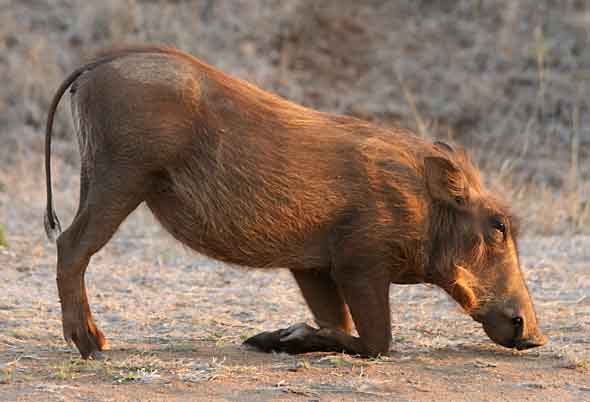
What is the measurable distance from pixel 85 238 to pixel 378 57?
31.4ft

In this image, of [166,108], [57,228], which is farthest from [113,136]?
[57,228]

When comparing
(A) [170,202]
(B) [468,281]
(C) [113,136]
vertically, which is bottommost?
(B) [468,281]

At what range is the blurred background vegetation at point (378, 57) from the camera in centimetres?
1227

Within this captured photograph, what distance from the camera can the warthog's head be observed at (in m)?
4.73

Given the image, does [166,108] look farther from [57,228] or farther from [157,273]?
[157,273]

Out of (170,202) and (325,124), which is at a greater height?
(325,124)

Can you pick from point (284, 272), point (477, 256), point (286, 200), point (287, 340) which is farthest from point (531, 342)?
point (284, 272)

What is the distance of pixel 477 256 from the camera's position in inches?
190

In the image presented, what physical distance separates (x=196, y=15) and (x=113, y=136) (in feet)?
31.6

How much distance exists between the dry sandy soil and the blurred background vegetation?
23mm

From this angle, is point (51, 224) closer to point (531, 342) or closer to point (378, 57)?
point (531, 342)

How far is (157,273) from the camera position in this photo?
680 centimetres

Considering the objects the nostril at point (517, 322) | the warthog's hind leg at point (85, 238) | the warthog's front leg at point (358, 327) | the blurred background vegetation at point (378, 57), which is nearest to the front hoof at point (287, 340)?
the warthog's front leg at point (358, 327)

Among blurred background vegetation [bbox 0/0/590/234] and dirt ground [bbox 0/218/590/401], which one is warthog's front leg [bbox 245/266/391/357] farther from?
blurred background vegetation [bbox 0/0/590/234]
